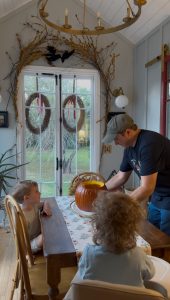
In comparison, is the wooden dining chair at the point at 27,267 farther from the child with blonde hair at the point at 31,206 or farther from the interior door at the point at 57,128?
the interior door at the point at 57,128

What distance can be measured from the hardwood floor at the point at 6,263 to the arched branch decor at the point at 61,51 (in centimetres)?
159

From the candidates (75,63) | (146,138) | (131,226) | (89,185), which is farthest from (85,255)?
(75,63)

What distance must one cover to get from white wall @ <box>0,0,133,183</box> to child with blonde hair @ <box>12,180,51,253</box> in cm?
190

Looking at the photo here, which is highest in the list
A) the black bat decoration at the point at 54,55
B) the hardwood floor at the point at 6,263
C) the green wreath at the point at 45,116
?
the black bat decoration at the point at 54,55

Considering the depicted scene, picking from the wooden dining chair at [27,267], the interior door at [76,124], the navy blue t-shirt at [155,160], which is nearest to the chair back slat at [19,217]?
the wooden dining chair at [27,267]

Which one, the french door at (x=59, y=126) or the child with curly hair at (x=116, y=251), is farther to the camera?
the french door at (x=59, y=126)

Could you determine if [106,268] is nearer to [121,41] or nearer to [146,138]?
[146,138]

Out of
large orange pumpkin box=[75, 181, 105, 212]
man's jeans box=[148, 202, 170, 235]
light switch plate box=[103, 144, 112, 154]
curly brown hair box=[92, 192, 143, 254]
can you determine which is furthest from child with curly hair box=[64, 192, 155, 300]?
light switch plate box=[103, 144, 112, 154]

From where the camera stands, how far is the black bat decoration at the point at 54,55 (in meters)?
3.74

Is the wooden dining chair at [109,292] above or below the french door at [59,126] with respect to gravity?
below

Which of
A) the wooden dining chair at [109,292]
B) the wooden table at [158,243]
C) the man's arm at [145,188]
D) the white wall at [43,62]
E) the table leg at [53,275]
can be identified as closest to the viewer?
the wooden dining chair at [109,292]

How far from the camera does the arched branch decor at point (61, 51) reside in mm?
3678

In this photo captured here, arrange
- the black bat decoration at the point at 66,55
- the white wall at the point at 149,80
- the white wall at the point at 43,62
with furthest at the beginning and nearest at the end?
the black bat decoration at the point at 66,55 → the white wall at the point at 43,62 → the white wall at the point at 149,80

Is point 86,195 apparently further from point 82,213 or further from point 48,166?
point 48,166
